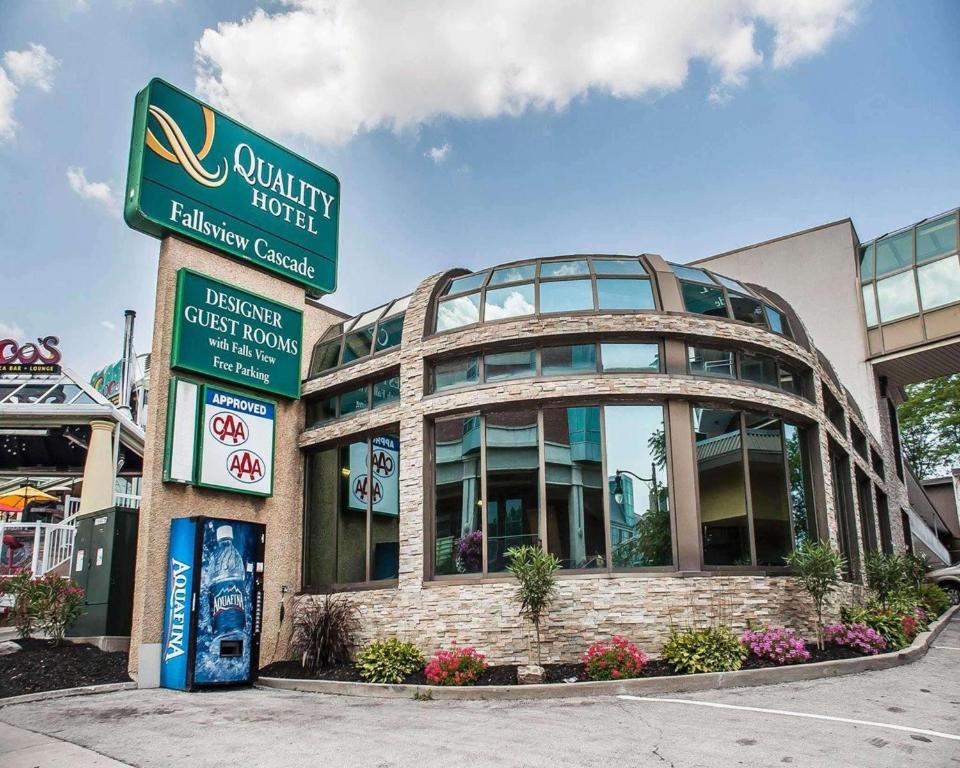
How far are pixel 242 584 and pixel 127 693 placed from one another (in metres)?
2.41

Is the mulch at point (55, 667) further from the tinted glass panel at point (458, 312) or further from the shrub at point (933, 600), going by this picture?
the shrub at point (933, 600)

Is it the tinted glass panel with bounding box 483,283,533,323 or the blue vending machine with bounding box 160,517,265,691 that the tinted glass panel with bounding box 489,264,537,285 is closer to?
the tinted glass panel with bounding box 483,283,533,323

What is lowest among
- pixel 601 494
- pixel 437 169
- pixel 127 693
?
pixel 127 693

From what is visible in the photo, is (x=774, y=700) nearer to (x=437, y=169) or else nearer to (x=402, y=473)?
(x=402, y=473)

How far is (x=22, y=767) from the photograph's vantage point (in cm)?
755

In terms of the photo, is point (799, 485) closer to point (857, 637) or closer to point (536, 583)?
point (857, 637)

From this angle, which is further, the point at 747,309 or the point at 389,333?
the point at 389,333

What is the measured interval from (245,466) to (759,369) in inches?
387

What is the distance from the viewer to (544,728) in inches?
353

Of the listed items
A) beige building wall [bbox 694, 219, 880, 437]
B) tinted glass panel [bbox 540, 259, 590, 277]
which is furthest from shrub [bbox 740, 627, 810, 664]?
beige building wall [bbox 694, 219, 880, 437]

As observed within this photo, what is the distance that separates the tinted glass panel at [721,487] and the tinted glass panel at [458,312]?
14.4 feet

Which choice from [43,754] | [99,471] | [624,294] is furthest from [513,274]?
[99,471]

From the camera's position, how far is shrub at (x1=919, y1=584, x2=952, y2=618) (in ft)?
66.1

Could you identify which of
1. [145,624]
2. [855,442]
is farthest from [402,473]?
[855,442]
